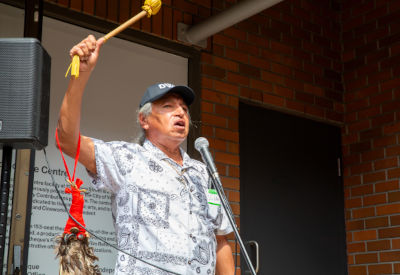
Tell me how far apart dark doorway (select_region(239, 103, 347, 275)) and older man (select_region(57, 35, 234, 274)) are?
176cm

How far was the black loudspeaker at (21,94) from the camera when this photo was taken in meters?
2.29

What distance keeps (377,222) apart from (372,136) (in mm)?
705

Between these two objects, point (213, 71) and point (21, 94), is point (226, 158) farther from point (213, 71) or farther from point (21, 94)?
point (21, 94)

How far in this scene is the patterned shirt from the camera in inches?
106

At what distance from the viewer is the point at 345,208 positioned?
18.2 ft

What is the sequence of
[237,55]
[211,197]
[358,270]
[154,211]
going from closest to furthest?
[154,211] < [211,197] < [237,55] < [358,270]

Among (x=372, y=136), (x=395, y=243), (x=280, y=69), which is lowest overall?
(x=395, y=243)

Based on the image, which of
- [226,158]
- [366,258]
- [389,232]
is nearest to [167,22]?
[226,158]

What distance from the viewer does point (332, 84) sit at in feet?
18.6

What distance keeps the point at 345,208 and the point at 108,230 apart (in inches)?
92.2

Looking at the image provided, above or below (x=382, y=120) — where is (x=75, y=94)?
below

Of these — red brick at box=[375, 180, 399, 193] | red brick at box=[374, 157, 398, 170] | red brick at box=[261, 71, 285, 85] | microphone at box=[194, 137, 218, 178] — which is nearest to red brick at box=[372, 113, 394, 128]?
red brick at box=[374, 157, 398, 170]

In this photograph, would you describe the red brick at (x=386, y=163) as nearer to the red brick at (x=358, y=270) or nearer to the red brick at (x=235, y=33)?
the red brick at (x=358, y=270)

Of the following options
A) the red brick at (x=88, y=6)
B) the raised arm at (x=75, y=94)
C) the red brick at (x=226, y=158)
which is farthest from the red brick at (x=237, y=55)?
the raised arm at (x=75, y=94)
